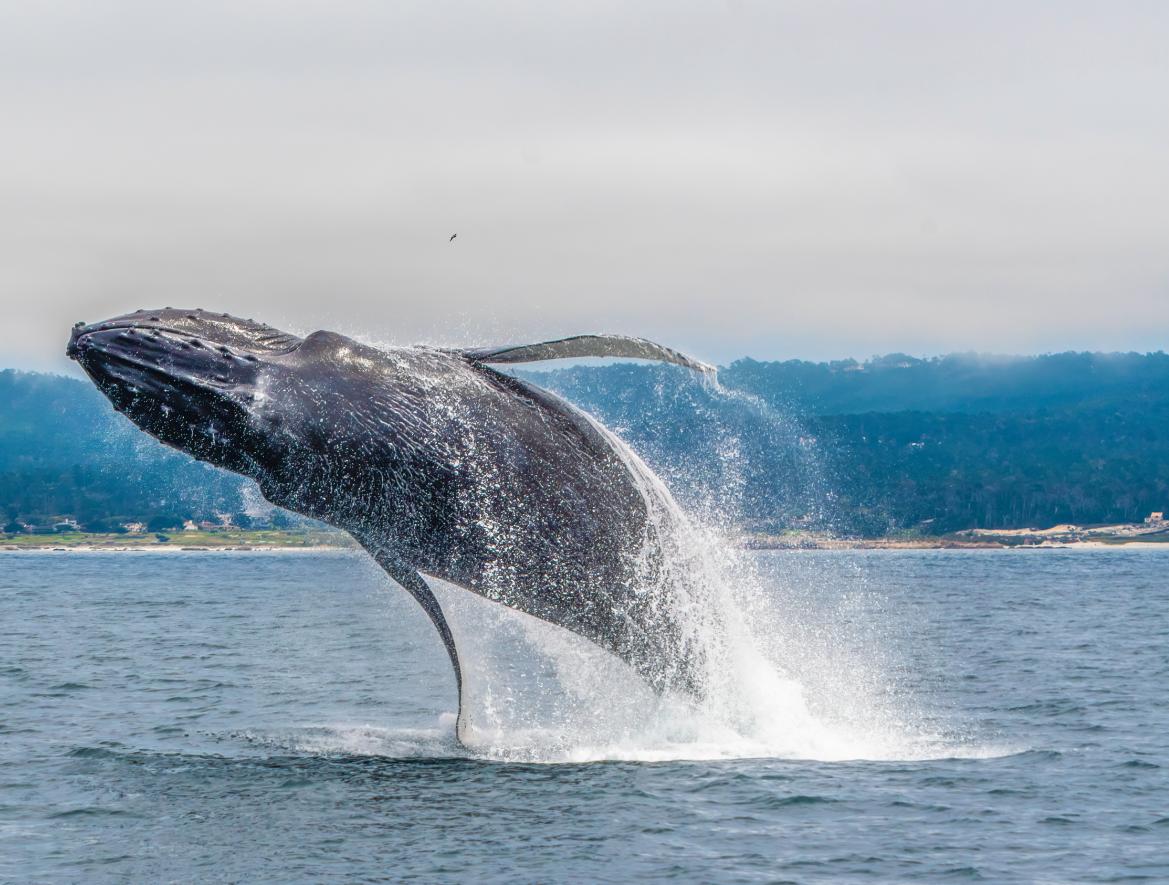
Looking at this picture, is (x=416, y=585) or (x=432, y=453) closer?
(x=432, y=453)

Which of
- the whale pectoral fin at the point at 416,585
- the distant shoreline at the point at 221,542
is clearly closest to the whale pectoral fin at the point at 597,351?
the whale pectoral fin at the point at 416,585

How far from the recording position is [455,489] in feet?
41.2

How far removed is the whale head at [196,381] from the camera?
460 inches

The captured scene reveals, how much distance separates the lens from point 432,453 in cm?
1244

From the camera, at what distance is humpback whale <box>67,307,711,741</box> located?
12.0 m

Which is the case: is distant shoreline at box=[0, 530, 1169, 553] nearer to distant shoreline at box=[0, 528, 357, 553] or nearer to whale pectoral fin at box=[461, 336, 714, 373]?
distant shoreline at box=[0, 528, 357, 553]

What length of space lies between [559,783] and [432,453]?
169 inches

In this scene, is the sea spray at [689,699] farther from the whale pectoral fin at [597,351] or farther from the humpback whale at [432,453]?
the whale pectoral fin at [597,351]

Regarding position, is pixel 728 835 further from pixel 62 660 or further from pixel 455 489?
pixel 62 660

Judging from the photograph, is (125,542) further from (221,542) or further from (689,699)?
(689,699)

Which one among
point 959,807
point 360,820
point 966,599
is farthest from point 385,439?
point 966,599

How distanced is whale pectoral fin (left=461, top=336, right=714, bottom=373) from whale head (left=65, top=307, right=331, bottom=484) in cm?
201

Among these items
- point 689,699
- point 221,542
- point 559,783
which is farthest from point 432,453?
point 221,542

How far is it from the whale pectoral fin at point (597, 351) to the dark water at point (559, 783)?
164 inches
